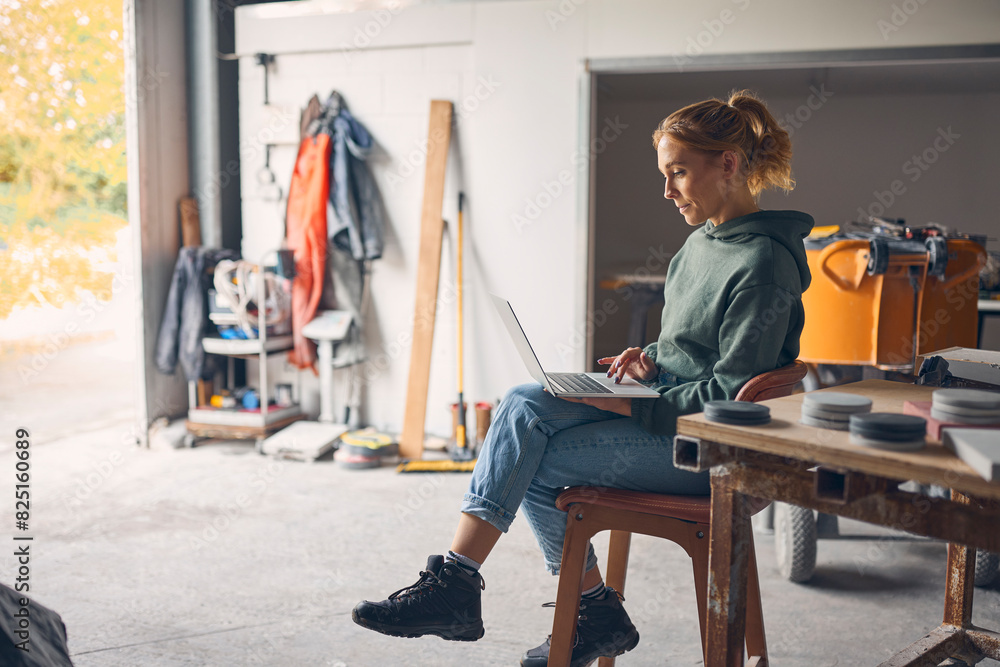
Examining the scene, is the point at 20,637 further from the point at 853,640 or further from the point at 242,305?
the point at 242,305

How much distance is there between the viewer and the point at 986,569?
2381 mm

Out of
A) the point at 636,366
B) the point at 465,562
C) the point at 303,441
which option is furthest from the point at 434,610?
the point at 303,441

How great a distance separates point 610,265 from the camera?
7031 mm

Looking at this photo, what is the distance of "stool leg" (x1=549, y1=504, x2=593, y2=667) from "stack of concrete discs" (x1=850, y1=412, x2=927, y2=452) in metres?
0.64

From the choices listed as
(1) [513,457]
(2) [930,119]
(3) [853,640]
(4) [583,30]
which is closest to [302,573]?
(1) [513,457]

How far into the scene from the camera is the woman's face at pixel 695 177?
161 centimetres

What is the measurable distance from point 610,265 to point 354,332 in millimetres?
3379

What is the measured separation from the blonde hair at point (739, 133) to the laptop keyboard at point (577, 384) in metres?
0.53

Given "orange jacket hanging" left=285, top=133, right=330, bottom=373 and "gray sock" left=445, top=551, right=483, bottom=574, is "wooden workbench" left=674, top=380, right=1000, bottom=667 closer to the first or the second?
"gray sock" left=445, top=551, right=483, bottom=574

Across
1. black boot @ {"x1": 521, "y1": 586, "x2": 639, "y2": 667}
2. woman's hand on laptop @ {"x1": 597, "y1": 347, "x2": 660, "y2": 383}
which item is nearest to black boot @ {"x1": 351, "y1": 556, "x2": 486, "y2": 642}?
black boot @ {"x1": 521, "y1": 586, "x2": 639, "y2": 667}

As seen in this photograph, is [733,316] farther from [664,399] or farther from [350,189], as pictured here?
[350,189]

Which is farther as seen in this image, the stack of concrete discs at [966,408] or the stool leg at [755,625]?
the stool leg at [755,625]


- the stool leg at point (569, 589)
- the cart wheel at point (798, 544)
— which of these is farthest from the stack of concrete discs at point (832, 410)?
the cart wheel at point (798, 544)

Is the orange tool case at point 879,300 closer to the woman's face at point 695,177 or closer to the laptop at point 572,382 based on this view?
the woman's face at point 695,177
